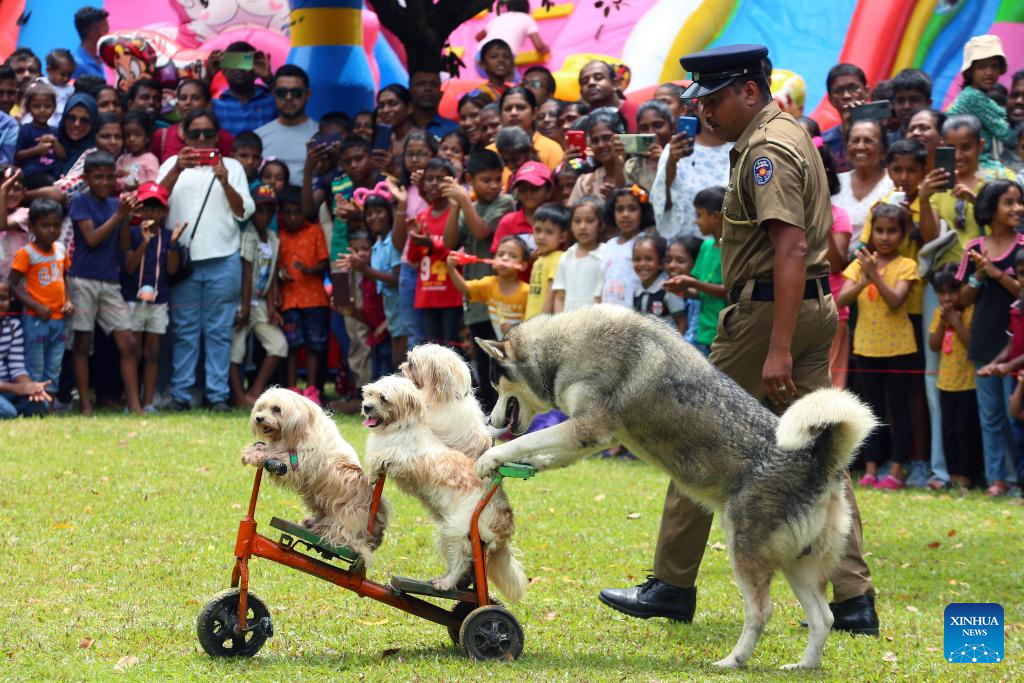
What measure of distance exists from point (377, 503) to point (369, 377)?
843cm

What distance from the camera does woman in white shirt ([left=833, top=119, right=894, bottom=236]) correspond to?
36.0ft

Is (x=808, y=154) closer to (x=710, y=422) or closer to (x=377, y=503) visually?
(x=710, y=422)

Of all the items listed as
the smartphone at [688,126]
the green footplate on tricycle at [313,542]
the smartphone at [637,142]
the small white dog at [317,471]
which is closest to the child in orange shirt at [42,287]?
the smartphone at [637,142]

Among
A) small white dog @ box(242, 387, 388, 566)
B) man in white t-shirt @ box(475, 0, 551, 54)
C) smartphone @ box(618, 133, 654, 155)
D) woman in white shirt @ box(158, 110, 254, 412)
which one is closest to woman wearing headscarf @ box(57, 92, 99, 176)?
woman in white shirt @ box(158, 110, 254, 412)

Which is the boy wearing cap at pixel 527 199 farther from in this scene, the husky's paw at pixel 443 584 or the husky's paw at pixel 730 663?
the husky's paw at pixel 730 663

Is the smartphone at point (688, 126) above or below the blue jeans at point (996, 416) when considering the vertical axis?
above

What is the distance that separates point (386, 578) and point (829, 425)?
301cm

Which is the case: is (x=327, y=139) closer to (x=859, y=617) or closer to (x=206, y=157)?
(x=206, y=157)

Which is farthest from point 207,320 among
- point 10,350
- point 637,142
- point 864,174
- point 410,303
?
point 864,174

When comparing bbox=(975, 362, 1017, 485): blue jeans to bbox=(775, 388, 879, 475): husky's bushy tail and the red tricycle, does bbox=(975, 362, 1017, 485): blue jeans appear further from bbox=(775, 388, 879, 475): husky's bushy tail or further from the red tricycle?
the red tricycle

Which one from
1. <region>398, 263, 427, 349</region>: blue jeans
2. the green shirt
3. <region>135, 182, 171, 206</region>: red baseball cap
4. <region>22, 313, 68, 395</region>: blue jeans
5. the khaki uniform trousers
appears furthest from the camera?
<region>135, 182, 171, 206</region>: red baseball cap

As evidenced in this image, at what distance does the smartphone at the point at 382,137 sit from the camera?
48.0 ft

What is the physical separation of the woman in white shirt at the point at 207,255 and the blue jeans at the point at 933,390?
22.4 feet

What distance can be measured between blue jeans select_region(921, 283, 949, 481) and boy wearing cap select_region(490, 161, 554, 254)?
134 inches
